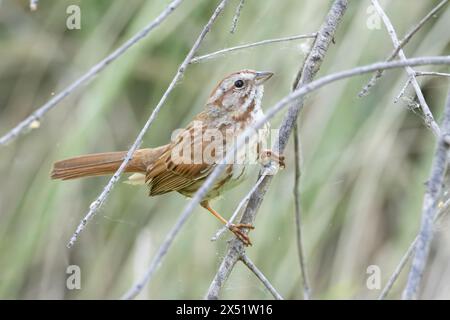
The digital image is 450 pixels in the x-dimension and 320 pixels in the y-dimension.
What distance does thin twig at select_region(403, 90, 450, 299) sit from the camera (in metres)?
1.45

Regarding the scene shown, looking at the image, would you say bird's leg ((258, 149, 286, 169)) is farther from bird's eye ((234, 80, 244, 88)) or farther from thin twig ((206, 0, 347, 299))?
bird's eye ((234, 80, 244, 88))

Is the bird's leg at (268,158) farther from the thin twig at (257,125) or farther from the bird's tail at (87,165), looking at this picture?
the thin twig at (257,125)

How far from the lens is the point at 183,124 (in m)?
3.90

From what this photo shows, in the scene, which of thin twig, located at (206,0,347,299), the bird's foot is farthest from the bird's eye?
the bird's foot

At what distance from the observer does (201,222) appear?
3.83 m

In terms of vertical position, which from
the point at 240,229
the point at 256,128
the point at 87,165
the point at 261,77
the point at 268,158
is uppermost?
the point at 261,77

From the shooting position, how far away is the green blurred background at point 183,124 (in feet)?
12.2

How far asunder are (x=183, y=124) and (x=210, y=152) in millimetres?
567

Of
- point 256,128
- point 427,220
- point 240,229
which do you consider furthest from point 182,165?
point 427,220

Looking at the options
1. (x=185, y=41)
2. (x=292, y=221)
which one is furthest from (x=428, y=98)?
(x=185, y=41)

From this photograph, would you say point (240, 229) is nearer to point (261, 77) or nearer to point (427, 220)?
point (261, 77)

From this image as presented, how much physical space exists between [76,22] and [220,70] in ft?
2.90

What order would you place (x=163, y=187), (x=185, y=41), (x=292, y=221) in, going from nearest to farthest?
(x=163, y=187), (x=292, y=221), (x=185, y=41)

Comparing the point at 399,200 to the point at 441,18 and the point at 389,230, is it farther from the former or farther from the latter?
the point at 441,18
